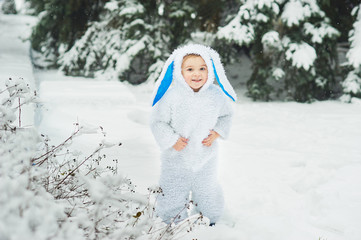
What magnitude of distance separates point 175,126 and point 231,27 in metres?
4.49

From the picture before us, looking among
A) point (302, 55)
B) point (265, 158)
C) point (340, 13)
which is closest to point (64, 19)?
point (302, 55)

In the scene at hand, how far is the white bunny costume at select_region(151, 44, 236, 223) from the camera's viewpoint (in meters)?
2.29

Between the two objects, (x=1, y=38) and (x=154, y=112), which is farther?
(x=1, y=38)

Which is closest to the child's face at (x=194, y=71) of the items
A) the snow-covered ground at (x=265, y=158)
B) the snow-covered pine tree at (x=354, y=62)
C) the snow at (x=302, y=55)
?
the snow-covered ground at (x=265, y=158)

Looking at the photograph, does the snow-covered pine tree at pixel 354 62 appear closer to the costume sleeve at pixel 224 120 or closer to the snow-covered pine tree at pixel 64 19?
the costume sleeve at pixel 224 120

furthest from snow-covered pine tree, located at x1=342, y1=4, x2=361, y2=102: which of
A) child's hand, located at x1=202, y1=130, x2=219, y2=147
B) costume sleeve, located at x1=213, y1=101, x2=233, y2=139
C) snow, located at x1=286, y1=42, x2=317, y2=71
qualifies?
child's hand, located at x1=202, y1=130, x2=219, y2=147

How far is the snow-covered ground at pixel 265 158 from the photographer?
2.69 meters

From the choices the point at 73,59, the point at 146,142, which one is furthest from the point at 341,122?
the point at 73,59

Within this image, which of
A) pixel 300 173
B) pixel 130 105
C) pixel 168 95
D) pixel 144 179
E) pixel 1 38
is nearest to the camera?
pixel 168 95

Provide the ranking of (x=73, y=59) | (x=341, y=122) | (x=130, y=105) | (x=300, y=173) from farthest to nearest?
1. (x=73, y=59)
2. (x=341, y=122)
3. (x=130, y=105)
4. (x=300, y=173)

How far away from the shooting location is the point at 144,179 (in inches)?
121

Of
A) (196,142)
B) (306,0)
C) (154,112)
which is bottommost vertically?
(196,142)

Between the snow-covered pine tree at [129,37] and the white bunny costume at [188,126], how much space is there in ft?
15.4

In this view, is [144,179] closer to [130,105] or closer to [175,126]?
[175,126]
